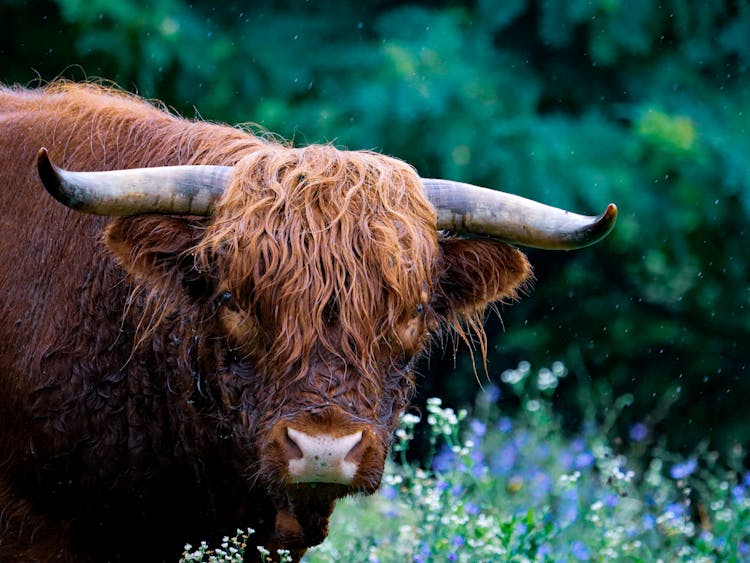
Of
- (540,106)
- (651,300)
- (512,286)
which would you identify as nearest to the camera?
(512,286)

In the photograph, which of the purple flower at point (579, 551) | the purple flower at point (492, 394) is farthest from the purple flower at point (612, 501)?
the purple flower at point (492, 394)

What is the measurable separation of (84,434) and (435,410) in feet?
4.34

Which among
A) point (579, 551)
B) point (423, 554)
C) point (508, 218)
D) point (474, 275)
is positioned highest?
point (508, 218)

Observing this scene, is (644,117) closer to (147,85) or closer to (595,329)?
(595,329)

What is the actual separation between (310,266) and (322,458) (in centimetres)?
59

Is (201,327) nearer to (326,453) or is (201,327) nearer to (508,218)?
(326,453)

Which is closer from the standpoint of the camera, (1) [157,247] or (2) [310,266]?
(2) [310,266]

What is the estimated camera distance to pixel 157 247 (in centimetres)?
349

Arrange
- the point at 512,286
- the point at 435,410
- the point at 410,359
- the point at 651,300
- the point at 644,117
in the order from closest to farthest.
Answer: the point at 410,359, the point at 512,286, the point at 435,410, the point at 644,117, the point at 651,300

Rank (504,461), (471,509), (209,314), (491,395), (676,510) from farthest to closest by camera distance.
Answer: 1. (491,395)
2. (504,461)
3. (676,510)
4. (471,509)
5. (209,314)

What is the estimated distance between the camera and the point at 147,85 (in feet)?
24.9

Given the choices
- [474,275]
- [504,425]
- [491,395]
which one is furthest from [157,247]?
[491,395]

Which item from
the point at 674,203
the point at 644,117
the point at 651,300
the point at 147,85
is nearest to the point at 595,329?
the point at 651,300

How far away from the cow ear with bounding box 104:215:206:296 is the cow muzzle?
0.67 m
